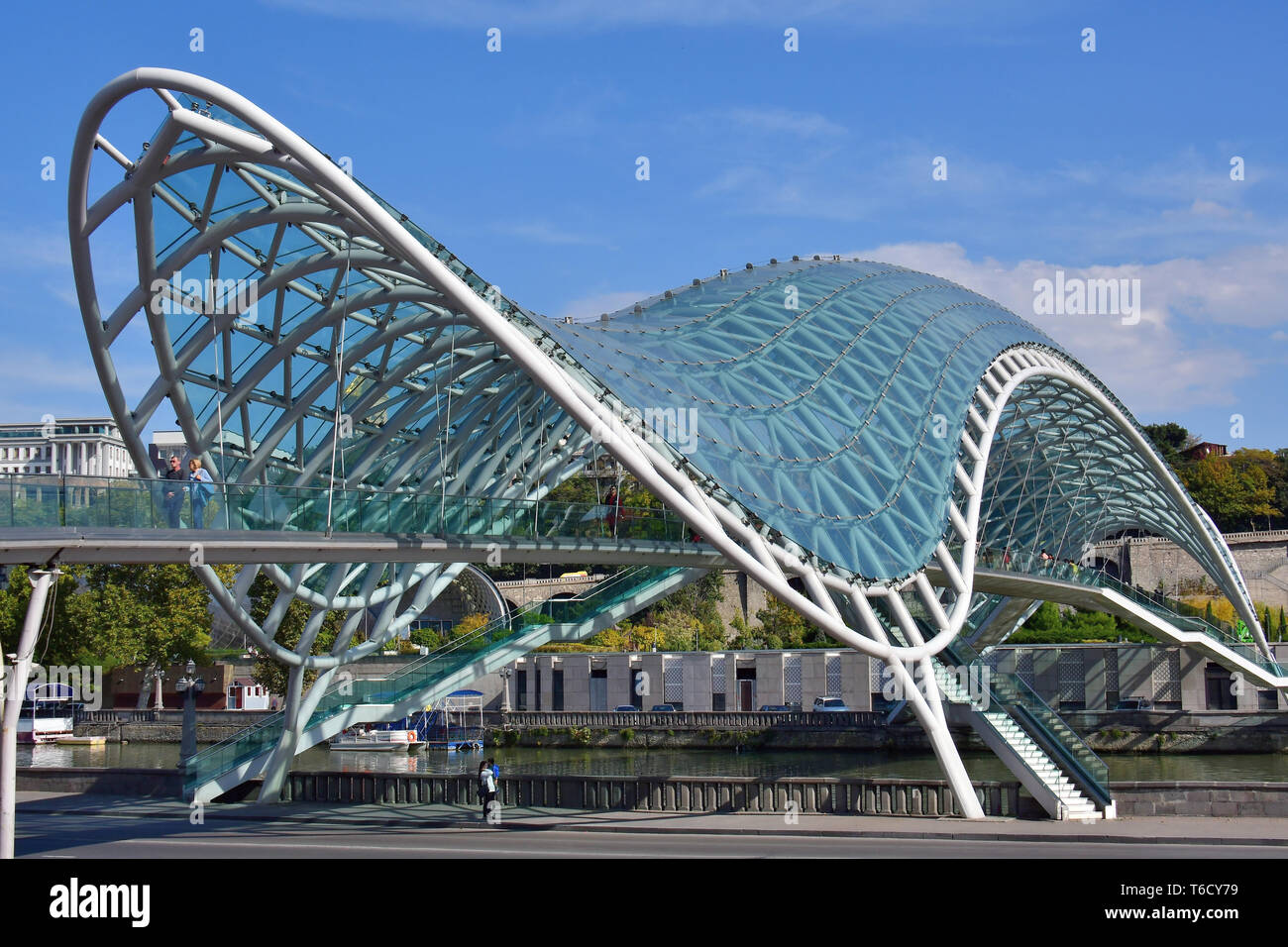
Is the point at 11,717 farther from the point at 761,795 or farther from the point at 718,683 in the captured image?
the point at 718,683

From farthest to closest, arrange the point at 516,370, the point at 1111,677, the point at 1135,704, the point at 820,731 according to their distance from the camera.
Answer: the point at 1111,677, the point at 1135,704, the point at 820,731, the point at 516,370

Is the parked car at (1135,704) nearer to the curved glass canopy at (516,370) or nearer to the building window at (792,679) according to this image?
the building window at (792,679)

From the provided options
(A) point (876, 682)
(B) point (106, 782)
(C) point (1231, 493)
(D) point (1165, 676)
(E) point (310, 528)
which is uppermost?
(C) point (1231, 493)

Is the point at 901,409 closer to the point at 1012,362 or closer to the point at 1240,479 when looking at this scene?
the point at 1012,362

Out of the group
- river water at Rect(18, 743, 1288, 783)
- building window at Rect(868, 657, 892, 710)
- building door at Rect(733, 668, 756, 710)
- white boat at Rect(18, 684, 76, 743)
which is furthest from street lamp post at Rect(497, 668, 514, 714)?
white boat at Rect(18, 684, 76, 743)

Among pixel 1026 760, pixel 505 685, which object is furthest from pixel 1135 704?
pixel 1026 760

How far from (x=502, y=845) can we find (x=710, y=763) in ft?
113

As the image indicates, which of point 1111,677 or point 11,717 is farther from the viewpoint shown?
point 1111,677

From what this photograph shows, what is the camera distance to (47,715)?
79.2 m

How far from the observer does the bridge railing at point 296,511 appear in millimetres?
23953

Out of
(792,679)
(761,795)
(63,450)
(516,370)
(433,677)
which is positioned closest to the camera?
(761,795)

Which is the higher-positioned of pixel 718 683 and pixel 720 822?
pixel 718 683

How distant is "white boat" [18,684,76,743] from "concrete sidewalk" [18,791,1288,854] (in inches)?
1683

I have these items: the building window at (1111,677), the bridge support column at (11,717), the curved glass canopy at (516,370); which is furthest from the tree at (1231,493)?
the bridge support column at (11,717)
